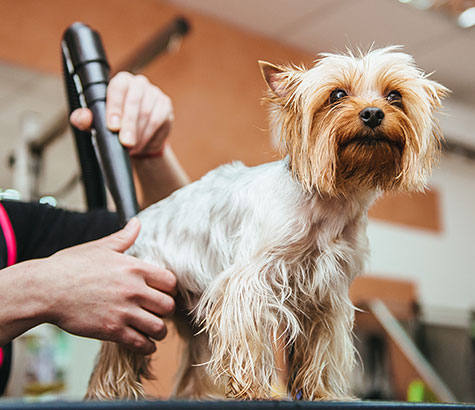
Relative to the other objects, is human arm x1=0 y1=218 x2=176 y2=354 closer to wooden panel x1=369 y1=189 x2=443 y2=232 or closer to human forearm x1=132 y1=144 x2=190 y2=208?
human forearm x1=132 y1=144 x2=190 y2=208

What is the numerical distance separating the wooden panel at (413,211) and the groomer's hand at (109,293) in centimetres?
359

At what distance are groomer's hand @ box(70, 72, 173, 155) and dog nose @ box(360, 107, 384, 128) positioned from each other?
1.11ft

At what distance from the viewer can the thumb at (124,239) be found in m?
0.66

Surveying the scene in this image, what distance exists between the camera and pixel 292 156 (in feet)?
1.96

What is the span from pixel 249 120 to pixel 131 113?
9.19 feet

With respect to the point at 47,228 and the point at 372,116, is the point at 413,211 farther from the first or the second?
the point at 372,116

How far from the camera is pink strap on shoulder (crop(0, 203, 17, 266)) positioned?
0.84m

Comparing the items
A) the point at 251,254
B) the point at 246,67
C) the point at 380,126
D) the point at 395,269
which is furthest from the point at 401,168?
the point at 395,269

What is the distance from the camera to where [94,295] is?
63 cm

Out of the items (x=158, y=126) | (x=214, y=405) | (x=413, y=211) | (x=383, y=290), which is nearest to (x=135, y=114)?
(x=158, y=126)

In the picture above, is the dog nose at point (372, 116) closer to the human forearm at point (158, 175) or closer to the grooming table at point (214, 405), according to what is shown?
the grooming table at point (214, 405)

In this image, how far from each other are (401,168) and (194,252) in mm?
243

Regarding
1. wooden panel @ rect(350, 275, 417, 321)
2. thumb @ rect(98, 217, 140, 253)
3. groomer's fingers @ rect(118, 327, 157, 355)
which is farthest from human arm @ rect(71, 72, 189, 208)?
wooden panel @ rect(350, 275, 417, 321)

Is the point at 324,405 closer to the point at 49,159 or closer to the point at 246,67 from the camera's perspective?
the point at 49,159
